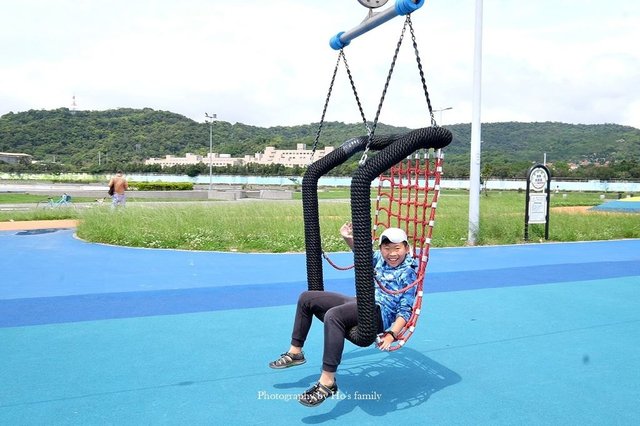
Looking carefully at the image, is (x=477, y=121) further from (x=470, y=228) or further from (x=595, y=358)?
(x=595, y=358)

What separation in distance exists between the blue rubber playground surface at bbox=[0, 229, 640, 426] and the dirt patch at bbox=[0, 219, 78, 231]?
689cm

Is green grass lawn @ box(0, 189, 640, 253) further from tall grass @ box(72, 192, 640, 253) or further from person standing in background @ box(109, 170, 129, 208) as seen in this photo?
person standing in background @ box(109, 170, 129, 208)

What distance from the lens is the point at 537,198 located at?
44.4 ft

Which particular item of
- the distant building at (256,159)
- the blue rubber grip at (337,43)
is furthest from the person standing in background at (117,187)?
the distant building at (256,159)

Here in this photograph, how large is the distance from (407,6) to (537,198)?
10710 millimetres

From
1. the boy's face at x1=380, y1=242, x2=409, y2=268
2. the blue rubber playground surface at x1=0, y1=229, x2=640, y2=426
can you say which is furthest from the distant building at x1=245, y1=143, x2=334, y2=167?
the boy's face at x1=380, y1=242, x2=409, y2=268

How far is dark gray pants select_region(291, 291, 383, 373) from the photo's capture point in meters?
3.71

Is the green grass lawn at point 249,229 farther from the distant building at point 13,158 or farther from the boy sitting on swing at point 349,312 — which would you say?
the distant building at point 13,158

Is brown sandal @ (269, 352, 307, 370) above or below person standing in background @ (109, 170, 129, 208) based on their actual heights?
below

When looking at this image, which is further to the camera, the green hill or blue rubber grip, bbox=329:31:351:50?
the green hill

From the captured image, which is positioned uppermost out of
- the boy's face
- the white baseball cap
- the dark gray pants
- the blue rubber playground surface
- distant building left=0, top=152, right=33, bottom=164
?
distant building left=0, top=152, right=33, bottom=164

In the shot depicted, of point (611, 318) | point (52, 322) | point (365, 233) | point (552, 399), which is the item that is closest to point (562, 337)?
point (611, 318)

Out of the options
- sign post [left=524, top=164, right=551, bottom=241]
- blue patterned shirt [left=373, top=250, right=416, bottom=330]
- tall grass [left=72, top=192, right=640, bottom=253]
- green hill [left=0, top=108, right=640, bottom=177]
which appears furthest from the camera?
green hill [left=0, top=108, right=640, bottom=177]

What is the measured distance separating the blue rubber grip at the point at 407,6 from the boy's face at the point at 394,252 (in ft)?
5.44
